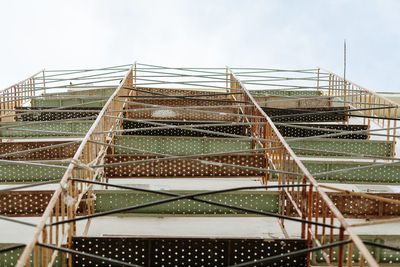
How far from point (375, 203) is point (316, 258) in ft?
5.83

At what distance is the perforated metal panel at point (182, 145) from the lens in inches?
344

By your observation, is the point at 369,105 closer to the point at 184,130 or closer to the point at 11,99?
the point at 184,130

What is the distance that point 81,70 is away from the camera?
48.5 ft

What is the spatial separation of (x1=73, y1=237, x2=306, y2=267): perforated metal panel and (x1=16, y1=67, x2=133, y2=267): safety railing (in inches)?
15.8

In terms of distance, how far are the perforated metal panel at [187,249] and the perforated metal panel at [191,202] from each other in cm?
124

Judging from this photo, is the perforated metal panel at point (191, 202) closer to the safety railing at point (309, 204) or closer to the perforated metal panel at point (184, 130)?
the safety railing at point (309, 204)

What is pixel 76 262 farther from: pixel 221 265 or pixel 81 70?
pixel 81 70

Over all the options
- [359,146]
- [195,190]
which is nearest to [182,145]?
[195,190]

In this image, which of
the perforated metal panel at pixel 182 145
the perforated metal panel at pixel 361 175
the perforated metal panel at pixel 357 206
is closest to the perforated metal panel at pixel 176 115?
the perforated metal panel at pixel 182 145

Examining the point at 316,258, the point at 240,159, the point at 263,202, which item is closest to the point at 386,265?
the point at 316,258

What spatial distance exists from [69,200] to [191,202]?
2.16m

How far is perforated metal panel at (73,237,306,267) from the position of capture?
17.2ft

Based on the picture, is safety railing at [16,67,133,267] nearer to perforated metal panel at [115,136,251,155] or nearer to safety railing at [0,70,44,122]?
perforated metal panel at [115,136,251,155]

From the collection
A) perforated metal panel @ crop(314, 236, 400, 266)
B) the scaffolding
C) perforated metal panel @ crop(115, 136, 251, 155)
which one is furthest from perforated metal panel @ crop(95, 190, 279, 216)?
perforated metal panel @ crop(115, 136, 251, 155)
